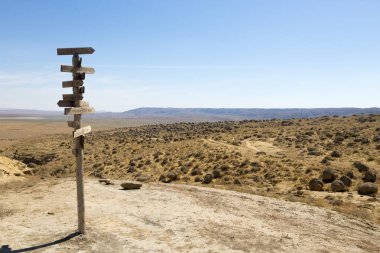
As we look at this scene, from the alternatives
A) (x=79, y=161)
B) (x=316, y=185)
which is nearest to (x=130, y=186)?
(x=79, y=161)

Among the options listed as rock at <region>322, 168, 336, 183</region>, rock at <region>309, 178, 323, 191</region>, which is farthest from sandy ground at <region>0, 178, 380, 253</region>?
rock at <region>322, 168, 336, 183</region>

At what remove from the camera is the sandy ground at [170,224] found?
12.8 meters

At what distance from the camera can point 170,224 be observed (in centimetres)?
1515

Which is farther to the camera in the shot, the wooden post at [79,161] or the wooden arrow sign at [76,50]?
the wooden post at [79,161]

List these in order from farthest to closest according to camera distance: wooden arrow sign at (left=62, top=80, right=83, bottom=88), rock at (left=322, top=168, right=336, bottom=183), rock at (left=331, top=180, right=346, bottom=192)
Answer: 1. rock at (left=322, top=168, right=336, bottom=183)
2. rock at (left=331, top=180, right=346, bottom=192)
3. wooden arrow sign at (left=62, top=80, right=83, bottom=88)

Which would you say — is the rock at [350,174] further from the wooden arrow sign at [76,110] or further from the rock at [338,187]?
the wooden arrow sign at [76,110]

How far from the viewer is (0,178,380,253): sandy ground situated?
1277 centimetres

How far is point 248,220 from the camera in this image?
655 inches

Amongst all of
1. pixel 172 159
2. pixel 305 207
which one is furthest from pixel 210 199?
pixel 172 159

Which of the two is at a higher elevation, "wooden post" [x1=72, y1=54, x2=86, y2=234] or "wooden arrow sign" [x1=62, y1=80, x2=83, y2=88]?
"wooden arrow sign" [x1=62, y1=80, x2=83, y2=88]

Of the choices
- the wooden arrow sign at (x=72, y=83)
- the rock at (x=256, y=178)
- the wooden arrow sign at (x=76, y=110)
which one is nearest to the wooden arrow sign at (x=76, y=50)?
the wooden arrow sign at (x=72, y=83)

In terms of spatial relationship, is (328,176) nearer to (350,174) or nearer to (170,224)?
(350,174)

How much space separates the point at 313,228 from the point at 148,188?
1008 centimetres

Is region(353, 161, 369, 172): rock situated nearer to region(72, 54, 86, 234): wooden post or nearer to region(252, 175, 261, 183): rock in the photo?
region(252, 175, 261, 183): rock
